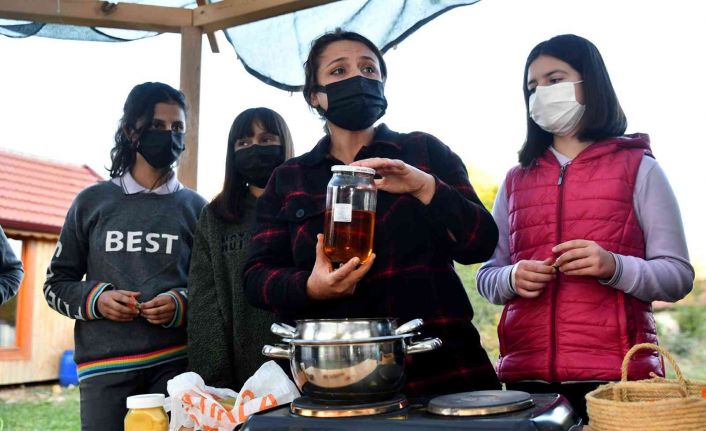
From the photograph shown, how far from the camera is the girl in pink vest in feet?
6.81

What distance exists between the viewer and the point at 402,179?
72.5 inches

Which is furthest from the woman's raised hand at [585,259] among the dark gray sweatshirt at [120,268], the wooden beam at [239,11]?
the wooden beam at [239,11]

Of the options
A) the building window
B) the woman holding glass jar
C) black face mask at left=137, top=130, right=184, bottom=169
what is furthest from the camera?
the building window

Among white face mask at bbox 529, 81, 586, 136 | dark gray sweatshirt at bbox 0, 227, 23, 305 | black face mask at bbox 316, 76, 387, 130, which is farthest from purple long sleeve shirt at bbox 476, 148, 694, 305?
dark gray sweatshirt at bbox 0, 227, 23, 305

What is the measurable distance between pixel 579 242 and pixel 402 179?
57 centimetres

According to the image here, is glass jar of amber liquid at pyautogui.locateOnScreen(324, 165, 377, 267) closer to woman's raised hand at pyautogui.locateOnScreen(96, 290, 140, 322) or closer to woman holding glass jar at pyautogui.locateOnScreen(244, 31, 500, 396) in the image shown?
woman holding glass jar at pyautogui.locateOnScreen(244, 31, 500, 396)

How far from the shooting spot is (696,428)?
1.53m

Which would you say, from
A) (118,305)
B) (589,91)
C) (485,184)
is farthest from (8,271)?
(485,184)

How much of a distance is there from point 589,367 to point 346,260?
0.85 meters

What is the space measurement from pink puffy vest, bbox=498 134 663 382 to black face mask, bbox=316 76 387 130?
1.99 feet

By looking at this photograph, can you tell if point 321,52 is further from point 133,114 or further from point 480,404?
point 480,404

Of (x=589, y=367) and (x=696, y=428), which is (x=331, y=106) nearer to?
(x=589, y=367)

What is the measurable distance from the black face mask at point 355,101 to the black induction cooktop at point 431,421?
3.06 ft

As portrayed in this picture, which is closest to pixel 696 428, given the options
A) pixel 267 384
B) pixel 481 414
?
pixel 481 414
